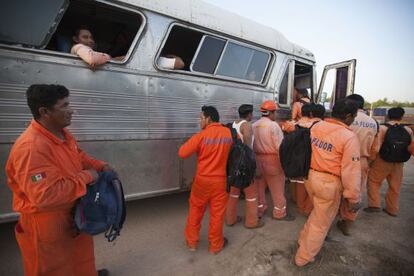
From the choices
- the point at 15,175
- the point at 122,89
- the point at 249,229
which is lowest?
the point at 249,229

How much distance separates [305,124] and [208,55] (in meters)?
1.89

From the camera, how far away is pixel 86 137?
274cm

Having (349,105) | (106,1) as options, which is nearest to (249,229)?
(349,105)

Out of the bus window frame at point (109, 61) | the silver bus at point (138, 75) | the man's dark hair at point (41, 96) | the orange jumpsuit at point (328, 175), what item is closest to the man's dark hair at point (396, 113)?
the silver bus at point (138, 75)

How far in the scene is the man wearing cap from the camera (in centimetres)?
350

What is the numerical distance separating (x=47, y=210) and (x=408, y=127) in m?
5.27

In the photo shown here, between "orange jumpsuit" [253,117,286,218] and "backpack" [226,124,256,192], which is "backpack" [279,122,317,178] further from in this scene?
"orange jumpsuit" [253,117,286,218]

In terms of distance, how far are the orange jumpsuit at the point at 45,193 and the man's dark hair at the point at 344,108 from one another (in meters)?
2.54

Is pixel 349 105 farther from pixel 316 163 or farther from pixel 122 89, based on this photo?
pixel 122 89

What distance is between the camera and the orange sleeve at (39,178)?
4.93 feet

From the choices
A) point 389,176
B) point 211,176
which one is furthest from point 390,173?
→ point 211,176

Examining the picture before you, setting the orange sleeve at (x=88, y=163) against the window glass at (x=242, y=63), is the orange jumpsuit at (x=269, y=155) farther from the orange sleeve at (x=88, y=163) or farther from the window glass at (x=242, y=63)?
the orange sleeve at (x=88, y=163)

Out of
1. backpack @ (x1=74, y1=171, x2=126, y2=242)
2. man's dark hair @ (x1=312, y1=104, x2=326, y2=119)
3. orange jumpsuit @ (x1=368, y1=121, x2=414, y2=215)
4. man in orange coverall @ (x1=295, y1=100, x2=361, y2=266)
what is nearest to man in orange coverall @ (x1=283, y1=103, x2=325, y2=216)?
man's dark hair @ (x1=312, y1=104, x2=326, y2=119)

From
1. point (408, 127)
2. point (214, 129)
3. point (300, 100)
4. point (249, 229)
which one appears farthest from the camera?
point (300, 100)
